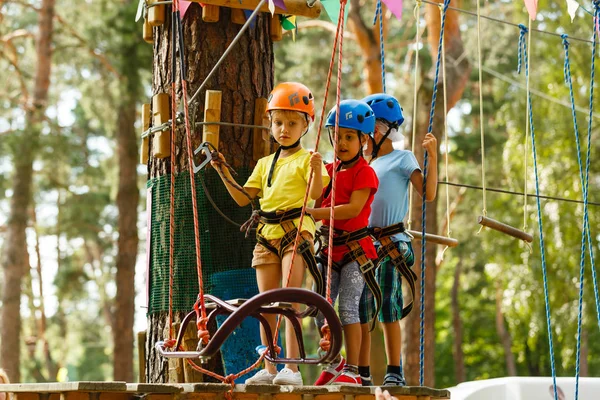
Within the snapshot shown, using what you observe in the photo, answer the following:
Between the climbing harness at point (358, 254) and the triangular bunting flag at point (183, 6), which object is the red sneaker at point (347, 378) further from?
the triangular bunting flag at point (183, 6)

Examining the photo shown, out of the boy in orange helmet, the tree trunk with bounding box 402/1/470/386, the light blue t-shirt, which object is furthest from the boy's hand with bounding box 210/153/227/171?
the tree trunk with bounding box 402/1/470/386

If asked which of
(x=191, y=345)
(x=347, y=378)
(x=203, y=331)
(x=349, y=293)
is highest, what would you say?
(x=349, y=293)

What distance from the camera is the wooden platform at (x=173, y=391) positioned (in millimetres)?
3465

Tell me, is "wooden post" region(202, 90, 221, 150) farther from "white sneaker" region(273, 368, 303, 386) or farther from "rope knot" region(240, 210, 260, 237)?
"white sneaker" region(273, 368, 303, 386)

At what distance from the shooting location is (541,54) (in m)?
17.8

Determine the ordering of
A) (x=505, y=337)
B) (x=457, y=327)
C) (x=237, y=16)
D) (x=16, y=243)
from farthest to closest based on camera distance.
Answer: (x=505, y=337), (x=457, y=327), (x=16, y=243), (x=237, y=16)

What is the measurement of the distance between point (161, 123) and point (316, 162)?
138 cm

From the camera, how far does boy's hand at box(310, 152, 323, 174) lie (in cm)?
413

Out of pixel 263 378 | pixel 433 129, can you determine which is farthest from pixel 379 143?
pixel 433 129

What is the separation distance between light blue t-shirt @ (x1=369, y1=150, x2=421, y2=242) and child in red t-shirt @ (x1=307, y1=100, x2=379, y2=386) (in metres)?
0.22

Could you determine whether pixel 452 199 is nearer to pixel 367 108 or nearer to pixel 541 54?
pixel 541 54

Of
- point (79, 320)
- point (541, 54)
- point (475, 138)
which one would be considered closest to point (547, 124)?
point (541, 54)

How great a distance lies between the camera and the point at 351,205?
15.0 feet

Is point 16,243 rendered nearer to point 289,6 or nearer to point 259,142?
point 259,142
